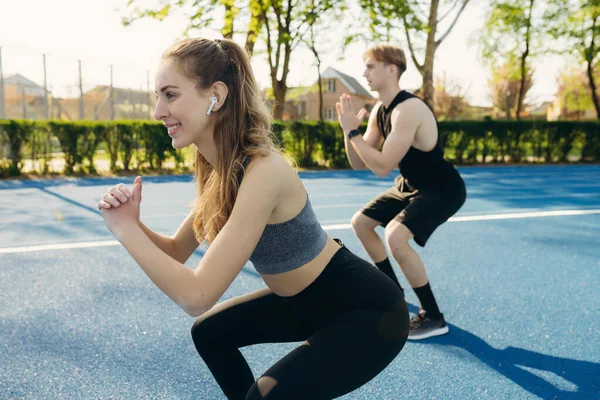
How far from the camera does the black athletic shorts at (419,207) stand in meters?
3.55

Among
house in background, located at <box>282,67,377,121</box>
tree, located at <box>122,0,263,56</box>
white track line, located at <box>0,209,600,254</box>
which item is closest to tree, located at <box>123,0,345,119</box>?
tree, located at <box>122,0,263,56</box>

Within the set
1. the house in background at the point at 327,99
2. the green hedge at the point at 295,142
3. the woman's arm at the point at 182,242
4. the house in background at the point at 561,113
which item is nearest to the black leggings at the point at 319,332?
the woman's arm at the point at 182,242

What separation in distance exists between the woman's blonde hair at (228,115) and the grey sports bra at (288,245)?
16 cm

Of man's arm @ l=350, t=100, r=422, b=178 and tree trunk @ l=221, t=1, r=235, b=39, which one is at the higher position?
tree trunk @ l=221, t=1, r=235, b=39

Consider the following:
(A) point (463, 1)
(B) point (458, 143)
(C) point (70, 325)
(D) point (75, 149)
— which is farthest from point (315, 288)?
(A) point (463, 1)

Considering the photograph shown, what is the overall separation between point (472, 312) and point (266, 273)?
2.61 metres

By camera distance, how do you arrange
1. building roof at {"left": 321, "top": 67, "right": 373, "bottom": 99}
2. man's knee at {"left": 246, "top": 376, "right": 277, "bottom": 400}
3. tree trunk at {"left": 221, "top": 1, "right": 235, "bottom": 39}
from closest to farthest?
man's knee at {"left": 246, "top": 376, "right": 277, "bottom": 400} → tree trunk at {"left": 221, "top": 1, "right": 235, "bottom": 39} → building roof at {"left": 321, "top": 67, "right": 373, "bottom": 99}

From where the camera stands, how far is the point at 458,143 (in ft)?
56.0

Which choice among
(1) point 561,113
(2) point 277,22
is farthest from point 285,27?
(1) point 561,113

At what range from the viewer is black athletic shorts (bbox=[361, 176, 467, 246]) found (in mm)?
3551

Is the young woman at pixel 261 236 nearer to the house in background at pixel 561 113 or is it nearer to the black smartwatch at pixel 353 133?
the black smartwatch at pixel 353 133

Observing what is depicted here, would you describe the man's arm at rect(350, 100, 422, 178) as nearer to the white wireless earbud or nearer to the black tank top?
the black tank top

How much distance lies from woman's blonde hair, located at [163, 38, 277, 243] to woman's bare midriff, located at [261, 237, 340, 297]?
280 mm

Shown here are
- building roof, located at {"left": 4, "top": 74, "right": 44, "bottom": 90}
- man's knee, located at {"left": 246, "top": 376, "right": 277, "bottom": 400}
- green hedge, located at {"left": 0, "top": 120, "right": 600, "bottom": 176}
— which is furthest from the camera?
building roof, located at {"left": 4, "top": 74, "right": 44, "bottom": 90}
